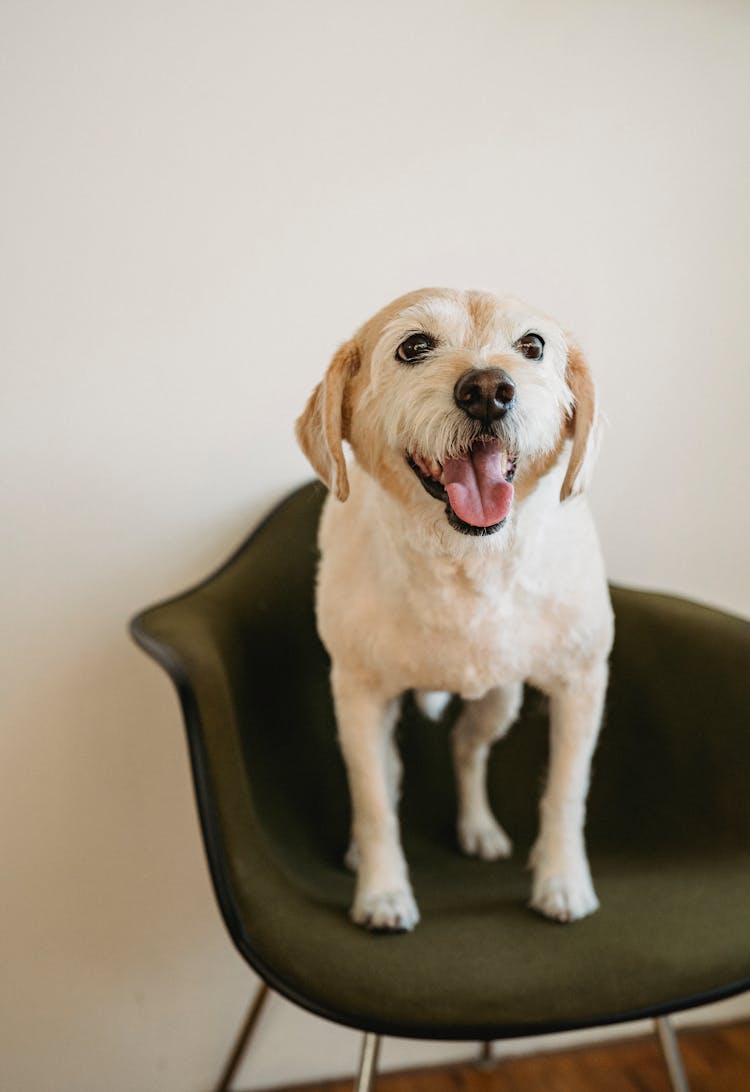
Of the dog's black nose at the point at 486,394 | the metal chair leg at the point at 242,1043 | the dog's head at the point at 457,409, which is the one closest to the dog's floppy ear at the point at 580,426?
the dog's head at the point at 457,409

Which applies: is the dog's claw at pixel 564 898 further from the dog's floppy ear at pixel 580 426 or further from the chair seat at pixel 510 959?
the dog's floppy ear at pixel 580 426

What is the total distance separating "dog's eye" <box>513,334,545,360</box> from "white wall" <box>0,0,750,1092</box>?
A: 0.70m

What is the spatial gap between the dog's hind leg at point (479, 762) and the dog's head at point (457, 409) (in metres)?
0.51

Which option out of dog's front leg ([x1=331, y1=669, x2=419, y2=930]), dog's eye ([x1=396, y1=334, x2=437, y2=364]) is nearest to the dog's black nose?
A: dog's eye ([x1=396, y1=334, x2=437, y2=364])

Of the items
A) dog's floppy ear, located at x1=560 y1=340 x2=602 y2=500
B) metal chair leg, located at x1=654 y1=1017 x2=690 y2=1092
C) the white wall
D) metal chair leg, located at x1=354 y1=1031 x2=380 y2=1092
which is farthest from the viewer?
the white wall

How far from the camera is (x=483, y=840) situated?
1572 mm

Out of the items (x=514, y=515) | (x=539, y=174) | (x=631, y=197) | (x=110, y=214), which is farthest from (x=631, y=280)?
(x=110, y=214)

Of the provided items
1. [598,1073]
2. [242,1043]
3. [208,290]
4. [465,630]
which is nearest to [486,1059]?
[598,1073]

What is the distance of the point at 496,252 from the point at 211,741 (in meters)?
1.21

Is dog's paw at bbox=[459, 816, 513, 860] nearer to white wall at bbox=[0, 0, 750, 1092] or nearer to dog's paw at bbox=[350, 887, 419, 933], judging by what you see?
dog's paw at bbox=[350, 887, 419, 933]

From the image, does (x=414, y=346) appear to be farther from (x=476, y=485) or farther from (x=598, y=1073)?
(x=598, y=1073)

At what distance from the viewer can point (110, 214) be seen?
1.71m

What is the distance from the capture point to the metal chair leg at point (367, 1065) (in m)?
1.31

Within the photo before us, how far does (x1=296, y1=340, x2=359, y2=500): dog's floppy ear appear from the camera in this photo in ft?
4.00
